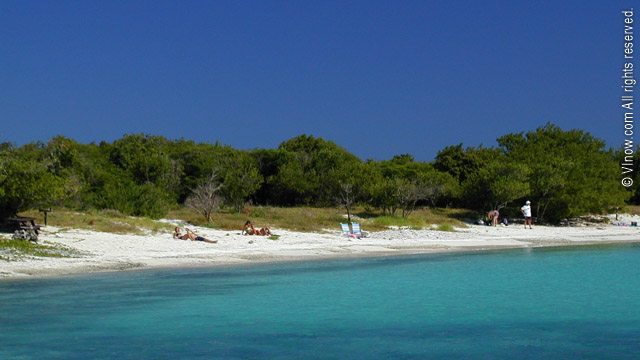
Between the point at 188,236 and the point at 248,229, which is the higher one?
the point at 248,229

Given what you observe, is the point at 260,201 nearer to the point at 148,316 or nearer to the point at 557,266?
the point at 557,266

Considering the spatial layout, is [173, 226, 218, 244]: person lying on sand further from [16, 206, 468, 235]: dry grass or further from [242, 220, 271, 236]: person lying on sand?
[242, 220, 271, 236]: person lying on sand

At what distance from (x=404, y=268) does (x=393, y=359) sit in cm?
1419

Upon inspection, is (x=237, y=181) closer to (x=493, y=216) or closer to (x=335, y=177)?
(x=335, y=177)

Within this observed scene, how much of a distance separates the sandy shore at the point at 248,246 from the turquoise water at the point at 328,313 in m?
1.61

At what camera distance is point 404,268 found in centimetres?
2616

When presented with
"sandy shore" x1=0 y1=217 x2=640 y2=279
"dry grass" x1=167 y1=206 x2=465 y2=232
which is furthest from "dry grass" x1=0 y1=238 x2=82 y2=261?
"dry grass" x1=167 y1=206 x2=465 y2=232

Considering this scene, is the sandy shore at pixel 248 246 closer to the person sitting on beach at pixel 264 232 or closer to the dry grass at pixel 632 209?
the person sitting on beach at pixel 264 232

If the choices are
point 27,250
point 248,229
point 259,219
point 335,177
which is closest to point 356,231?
point 248,229

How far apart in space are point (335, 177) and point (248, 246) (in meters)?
24.4

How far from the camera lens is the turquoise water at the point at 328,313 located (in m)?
13.0

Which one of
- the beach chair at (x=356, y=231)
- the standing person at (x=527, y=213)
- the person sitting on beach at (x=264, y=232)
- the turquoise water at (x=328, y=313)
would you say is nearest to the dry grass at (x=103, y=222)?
the person sitting on beach at (x=264, y=232)

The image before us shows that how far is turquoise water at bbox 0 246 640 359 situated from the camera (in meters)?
13.0

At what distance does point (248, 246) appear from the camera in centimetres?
3073
